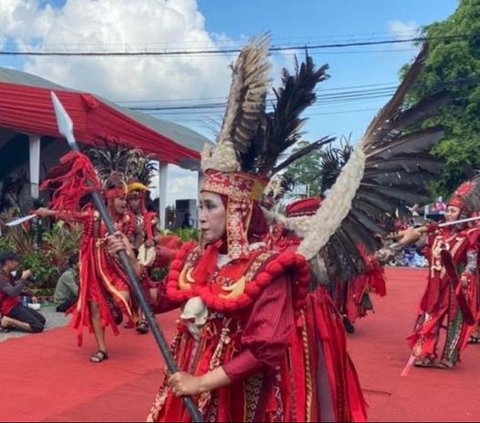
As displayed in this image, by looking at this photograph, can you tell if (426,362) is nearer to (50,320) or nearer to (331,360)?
(331,360)

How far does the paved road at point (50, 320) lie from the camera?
27.2ft

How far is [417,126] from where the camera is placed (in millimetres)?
3832

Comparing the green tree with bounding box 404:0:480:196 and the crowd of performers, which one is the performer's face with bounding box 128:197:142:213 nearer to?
the crowd of performers

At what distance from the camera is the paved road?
8.30 meters

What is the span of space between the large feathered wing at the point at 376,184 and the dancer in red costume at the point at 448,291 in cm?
364

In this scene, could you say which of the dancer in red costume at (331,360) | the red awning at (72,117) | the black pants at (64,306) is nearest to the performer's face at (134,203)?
the black pants at (64,306)

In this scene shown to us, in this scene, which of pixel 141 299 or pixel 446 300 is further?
pixel 446 300

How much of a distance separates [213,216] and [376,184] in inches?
29.8

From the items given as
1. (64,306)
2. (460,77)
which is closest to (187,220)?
(64,306)

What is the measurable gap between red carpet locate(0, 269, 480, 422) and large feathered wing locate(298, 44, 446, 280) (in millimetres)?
2241

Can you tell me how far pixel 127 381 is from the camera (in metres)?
6.37

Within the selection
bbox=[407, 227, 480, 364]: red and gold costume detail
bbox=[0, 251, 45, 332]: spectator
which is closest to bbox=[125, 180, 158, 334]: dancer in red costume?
bbox=[0, 251, 45, 332]: spectator

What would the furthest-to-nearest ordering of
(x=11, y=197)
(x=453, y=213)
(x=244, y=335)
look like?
(x=11, y=197) < (x=453, y=213) < (x=244, y=335)

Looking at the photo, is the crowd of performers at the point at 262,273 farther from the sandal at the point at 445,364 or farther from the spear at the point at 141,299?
the sandal at the point at 445,364
